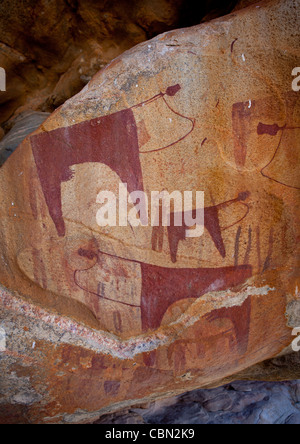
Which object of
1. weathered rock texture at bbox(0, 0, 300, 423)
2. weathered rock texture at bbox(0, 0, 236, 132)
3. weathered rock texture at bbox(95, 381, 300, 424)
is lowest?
weathered rock texture at bbox(95, 381, 300, 424)

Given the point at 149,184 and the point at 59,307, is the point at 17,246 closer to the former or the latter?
the point at 59,307

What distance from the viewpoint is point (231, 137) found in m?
1.15

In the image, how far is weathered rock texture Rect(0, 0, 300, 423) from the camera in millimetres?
1120

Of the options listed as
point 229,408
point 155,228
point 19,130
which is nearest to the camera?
point 155,228

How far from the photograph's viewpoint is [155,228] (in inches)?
47.9

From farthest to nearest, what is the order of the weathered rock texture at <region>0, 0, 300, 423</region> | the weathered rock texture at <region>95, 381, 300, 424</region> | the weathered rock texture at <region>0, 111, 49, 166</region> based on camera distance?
the weathered rock texture at <region>95, 381, 300, 424</region>, the weathered rock texture at <region>0, 111, 49, 166</region>, the weathered rock texture at <region>0, 0, 300, 423</region>

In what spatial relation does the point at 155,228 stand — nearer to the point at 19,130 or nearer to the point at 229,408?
the point at 19,130

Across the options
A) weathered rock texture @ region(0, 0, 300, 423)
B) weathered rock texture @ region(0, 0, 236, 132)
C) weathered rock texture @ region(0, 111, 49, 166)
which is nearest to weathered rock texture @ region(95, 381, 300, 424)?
weathered rock texture @ region(0, 0, 300, 423)

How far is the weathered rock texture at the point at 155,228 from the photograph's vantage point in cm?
112

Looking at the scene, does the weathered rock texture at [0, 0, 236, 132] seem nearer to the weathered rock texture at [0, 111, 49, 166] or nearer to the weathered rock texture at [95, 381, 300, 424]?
the weathered rock texture at [0, 111, 49, 166]

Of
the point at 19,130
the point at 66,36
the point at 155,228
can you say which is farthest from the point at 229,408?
the point at 66,36

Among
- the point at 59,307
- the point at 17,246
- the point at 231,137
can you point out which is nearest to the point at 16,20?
the point at 17,246
